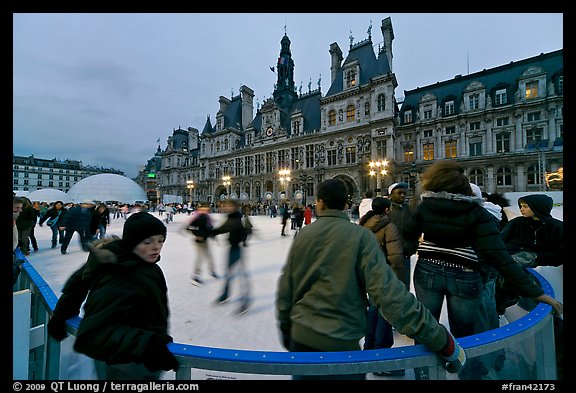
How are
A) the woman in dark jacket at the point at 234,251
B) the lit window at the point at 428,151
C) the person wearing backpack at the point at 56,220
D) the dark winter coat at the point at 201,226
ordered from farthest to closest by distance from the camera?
the lit window at the point at 428,151 → the person wearing backpack at the point at 56,220 → the dark winter coat at the point at 201,226 → the woman in dark jacket at the point at 234,251

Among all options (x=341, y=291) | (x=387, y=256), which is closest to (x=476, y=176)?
(x=387, y=256)

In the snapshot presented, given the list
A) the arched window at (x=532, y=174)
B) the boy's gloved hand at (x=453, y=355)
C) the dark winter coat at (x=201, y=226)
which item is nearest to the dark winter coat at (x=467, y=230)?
the boy's gloved hand at (x=453, y=355)

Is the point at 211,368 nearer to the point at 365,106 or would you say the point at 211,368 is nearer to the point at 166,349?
the point at 166,349

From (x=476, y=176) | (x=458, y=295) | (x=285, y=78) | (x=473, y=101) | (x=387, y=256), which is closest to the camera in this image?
(x=458, y=295)

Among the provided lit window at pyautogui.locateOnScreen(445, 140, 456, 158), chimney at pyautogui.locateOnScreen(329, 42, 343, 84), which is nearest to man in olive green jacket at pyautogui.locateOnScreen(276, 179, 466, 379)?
lit window at pyautogui.locateOnScreen(445, 140, 456, 158)

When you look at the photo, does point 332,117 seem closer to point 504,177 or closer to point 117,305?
point 504,177

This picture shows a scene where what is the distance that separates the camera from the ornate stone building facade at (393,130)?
20.0 m

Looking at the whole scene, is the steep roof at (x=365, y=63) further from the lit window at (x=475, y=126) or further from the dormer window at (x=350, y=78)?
the lit window at (x=475, y=126)

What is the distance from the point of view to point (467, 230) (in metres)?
1.58

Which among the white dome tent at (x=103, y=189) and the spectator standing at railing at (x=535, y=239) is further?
the white dome tent at (x=103, y=189)

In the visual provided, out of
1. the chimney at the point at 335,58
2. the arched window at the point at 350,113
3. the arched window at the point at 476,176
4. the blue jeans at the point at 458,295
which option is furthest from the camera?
the chimney at the point at 335,58

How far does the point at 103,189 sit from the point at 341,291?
21.3 meters

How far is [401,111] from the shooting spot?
87.8 feet

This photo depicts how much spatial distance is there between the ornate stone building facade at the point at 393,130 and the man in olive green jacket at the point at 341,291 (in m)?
13.8
